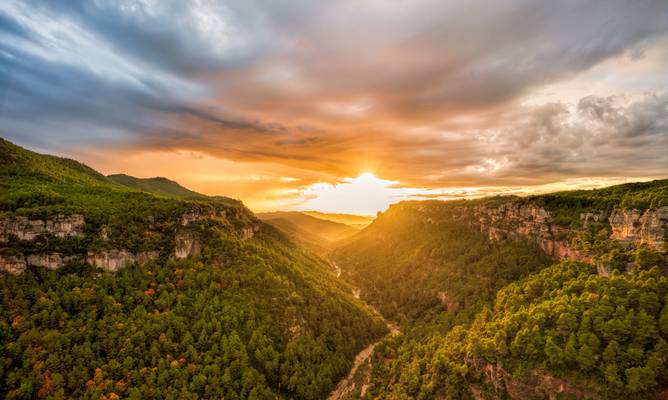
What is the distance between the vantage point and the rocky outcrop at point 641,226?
74625 millimetres

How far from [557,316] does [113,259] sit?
489 feet

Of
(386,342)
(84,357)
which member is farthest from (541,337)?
(84,357)

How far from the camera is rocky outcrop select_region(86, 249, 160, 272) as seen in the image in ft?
352

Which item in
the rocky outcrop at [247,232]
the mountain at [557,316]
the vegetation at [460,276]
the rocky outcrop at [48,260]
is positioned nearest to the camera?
the mountain at [557,316]

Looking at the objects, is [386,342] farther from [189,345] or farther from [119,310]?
[119,310]

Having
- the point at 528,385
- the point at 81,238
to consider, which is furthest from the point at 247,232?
the point at 528,385

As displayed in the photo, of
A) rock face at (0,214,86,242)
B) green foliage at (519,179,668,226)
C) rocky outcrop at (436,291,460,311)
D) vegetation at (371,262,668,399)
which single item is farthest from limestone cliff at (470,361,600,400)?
rock face at (0,214,86,242)

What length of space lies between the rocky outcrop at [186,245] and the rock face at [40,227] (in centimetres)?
3344

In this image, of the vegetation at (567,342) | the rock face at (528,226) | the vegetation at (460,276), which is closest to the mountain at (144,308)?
the vegetation at (460,276)

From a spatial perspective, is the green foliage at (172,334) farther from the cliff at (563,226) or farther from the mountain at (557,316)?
Answer: the cliff at (563,226)

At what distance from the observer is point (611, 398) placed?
61.0 meters

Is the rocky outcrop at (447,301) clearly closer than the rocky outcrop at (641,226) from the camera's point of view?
No

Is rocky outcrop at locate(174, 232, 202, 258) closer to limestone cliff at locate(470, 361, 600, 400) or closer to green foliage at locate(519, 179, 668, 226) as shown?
limestone cliff at locate(470, 361, 600, 400)

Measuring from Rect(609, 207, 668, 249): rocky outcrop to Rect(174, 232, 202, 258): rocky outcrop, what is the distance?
15656cm
